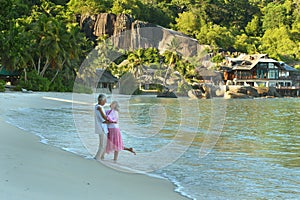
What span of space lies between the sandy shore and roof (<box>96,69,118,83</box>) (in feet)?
144

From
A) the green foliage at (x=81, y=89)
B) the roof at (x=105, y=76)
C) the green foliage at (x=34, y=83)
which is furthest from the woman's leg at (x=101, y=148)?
the roof at (x=105, y=76)

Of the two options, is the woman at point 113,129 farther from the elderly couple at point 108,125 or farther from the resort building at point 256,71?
the resort building at point 256,71

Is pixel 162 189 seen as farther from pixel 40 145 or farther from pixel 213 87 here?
pixel 213 87

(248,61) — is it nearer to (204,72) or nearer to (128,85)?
(204,72)

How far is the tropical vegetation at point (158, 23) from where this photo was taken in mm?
36969

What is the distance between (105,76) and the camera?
52.6 meters

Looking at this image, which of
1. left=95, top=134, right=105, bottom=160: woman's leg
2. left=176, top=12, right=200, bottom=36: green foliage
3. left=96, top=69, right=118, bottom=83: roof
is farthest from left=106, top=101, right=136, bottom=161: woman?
left=176, top=12, right=200, bottom=36: green foliage

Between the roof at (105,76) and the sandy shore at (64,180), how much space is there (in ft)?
144

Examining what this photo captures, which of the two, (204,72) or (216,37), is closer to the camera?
(204,72)

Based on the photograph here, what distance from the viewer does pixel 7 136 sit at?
9289 mm

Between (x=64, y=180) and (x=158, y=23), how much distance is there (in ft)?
278

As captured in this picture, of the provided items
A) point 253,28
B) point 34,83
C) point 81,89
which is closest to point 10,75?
point 34,83

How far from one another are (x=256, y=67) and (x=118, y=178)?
63841 mm

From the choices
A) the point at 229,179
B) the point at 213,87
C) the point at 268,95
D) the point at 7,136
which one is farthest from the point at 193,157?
the point at 268,95
